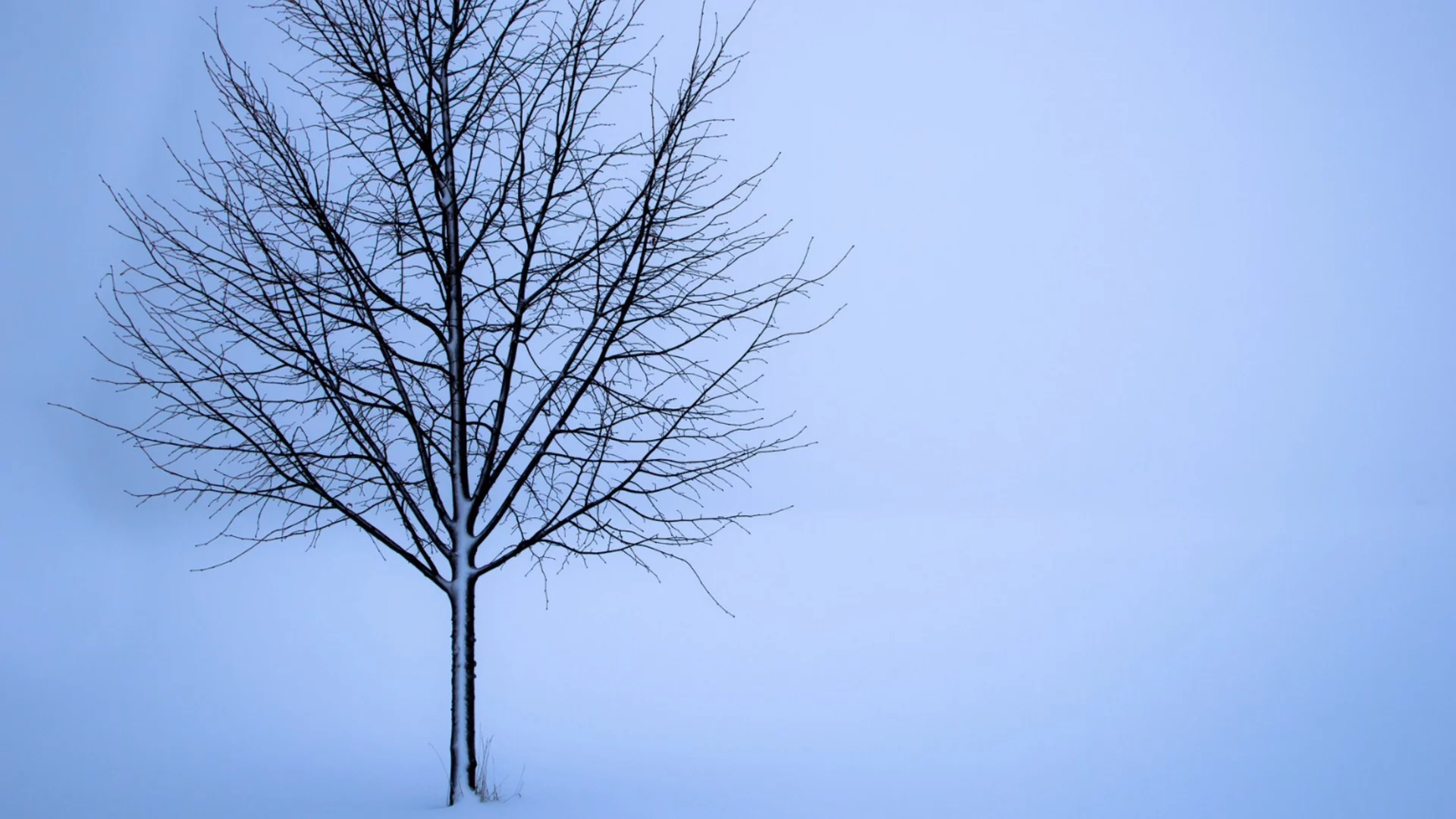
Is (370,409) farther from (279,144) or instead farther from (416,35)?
(416,35)

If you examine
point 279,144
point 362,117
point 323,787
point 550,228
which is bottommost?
point 323,787

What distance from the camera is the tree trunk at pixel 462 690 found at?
3.78m

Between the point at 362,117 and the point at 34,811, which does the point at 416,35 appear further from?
the point at 34,811

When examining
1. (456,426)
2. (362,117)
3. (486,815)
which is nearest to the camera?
(486,815)

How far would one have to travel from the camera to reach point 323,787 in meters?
4.05

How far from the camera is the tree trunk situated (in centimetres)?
378

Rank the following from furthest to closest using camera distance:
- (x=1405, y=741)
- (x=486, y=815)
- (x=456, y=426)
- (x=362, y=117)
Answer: (x=1405, y=741) < (x=362, y=117) < (x=456, y=426) < (x=486, y=815)

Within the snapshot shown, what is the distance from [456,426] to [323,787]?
1.58 meters

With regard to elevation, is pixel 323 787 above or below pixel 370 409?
below

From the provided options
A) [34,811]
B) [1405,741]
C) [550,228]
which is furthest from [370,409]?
[1405,741]

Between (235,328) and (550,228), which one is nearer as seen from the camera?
(235,328)

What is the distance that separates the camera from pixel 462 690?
3.78m

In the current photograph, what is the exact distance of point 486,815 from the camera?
3.60m

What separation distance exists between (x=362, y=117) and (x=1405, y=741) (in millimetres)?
5596
